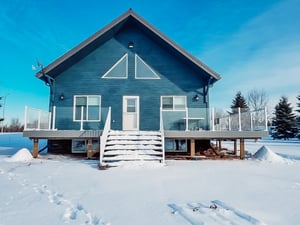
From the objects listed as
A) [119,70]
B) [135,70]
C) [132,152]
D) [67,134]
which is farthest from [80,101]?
[132,152]

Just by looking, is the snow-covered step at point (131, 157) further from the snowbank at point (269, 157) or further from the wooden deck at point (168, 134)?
the snowbank at point (269, 157)

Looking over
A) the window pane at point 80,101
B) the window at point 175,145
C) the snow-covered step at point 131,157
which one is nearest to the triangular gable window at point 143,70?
the window pane at point 80,101

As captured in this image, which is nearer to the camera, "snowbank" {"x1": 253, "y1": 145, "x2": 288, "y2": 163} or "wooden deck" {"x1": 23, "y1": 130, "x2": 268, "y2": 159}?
"snowbank" {"x1": 253, "y1": 145, "x2": 288, "y2": 163}

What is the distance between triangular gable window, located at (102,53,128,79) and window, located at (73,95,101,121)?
128cm

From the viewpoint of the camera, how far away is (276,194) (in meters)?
4.23

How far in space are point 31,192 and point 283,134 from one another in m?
33.1

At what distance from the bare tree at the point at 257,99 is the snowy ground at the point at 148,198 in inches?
1515

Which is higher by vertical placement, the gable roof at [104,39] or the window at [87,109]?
the gable roof at [104,39]

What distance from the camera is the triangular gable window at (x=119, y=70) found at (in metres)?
11.5

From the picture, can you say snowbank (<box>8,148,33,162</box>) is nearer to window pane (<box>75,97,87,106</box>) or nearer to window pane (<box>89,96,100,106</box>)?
window pane (<box>75,97,87,106</box>)

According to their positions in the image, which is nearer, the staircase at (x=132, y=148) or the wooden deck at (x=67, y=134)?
the staircase at (x=132, y=148)

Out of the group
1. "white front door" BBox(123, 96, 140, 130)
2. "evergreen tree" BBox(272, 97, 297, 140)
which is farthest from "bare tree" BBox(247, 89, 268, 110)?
"white front door" BBox(123, 96, 140, 130)

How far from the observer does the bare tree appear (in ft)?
136

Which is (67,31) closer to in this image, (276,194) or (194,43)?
(194,43)
